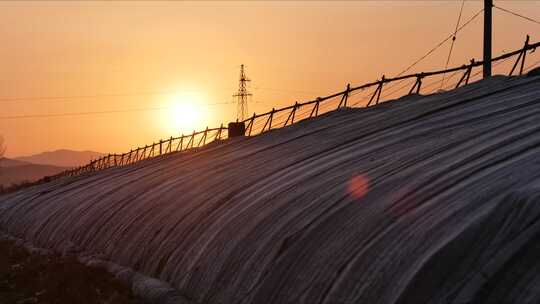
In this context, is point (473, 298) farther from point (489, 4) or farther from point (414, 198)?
point (489, 4)

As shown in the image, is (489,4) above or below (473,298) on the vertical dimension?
above

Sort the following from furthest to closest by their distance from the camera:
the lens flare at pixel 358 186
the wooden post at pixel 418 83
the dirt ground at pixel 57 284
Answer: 1. the wooden post at pixel 418 83
2. the dirt ground at pixel 57 284
3. the lens flare at pixel 358 186

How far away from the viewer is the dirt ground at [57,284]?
12.8 meters

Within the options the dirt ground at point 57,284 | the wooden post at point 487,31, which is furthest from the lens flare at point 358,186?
the wooden post at point 487,31

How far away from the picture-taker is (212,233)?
12211 millimetres

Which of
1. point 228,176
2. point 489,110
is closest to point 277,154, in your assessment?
point 228,176

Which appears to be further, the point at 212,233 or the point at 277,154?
the point at 277,154

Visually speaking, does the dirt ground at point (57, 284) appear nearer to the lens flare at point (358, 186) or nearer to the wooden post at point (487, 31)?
the lens flare at point (358, 186)

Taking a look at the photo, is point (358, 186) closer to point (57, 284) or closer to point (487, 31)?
point (57, 284)

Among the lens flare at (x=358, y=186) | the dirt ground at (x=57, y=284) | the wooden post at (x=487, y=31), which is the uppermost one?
the wooden post at (x=487, y=31)

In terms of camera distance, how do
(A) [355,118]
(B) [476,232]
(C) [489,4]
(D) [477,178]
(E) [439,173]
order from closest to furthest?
(B) [476,232], (D) [477,178], (E) [439,173], (A) [355,118], (C) [489,4]

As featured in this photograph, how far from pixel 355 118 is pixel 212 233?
25.4ft

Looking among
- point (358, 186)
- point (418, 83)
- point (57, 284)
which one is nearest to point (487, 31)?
point (418, 83)

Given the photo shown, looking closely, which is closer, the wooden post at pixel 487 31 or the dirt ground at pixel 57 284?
the dirt ground at pixel 57 284
